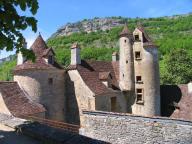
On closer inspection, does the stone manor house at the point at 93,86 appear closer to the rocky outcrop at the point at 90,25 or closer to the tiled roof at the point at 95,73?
the tiled roof at the point at 95,73

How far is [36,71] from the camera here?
2803 centimetres

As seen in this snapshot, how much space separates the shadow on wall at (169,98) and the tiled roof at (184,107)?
16.0 inches

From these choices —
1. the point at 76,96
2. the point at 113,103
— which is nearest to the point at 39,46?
the point at 76,96

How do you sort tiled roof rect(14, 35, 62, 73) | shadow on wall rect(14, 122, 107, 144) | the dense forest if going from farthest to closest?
the dense forest
tiled roof rect(14, 35, 62, 73)
shadow on wall rect(14, 122, 107, 144)

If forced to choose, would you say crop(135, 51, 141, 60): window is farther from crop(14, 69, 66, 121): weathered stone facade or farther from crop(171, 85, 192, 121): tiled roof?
crop(14, 69, 66, 121): weathered stone facade

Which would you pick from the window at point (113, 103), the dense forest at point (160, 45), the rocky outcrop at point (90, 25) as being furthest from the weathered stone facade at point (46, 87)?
the rocky outcrop at point (90, 25)

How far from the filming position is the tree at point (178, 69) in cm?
5003

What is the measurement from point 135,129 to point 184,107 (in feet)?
39.6

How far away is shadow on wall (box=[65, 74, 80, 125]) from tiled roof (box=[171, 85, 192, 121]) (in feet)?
27.1

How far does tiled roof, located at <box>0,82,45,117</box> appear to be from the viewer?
25203mm

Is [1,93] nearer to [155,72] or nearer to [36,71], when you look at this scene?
[36,71]

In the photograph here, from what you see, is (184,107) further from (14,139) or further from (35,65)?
(14,139)

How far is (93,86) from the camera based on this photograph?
29453mm

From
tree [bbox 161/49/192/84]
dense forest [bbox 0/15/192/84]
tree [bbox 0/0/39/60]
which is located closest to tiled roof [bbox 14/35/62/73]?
tree [bbox 0/0/39/60]
